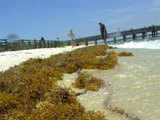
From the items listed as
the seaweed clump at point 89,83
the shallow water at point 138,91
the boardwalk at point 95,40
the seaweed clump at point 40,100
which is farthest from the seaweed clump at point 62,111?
the boardwalk at point 95,40

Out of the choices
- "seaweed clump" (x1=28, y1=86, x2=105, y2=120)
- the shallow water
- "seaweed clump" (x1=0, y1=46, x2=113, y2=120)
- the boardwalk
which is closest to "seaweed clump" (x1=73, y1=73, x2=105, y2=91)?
"seaweed clump" (x1=0, y1=46, x2=113, y2=120)

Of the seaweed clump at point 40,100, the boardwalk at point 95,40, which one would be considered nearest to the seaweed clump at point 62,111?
the seaweed clump at point 40,100

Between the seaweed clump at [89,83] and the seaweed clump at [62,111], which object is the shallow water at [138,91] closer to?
the seaweed clump at [89,83]

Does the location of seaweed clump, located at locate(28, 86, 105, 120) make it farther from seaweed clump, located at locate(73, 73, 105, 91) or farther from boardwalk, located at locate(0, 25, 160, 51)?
boardwalk, located at locate(0, 25, 160, 51)

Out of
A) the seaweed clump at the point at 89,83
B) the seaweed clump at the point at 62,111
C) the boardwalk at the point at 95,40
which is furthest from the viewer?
the boardwalk at the point at 95,40

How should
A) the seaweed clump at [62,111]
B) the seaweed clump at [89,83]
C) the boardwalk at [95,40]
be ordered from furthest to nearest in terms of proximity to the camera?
the boardwalk at [95,40] → the seaweed clump at [89,83] → the seaweed clump at [62,111]

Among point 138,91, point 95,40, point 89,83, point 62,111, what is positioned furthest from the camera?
point 95,40

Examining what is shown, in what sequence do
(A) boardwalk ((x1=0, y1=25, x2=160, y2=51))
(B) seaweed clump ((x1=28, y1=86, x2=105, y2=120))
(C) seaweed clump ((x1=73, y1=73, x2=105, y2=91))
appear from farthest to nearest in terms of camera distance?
(A) boardwalk ((x1=0, y1=25, x2=160, y2=51)) < (C) seaweed clump ((x1=73, y1=73, x2=105, y2=91)) < (B) seaweed clump ((x1=28, y1=86, x2=105, y2=120))

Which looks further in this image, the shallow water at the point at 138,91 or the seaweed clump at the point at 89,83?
the seaweed clump at the point at 89,83

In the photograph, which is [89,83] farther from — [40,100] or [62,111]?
[62,111]

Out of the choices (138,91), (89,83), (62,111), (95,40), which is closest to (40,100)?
(62,111)

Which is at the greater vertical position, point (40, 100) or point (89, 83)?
→ point (89, 83)

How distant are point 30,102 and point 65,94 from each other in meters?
0.63

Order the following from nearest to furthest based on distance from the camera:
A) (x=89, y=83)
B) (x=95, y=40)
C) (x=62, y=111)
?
(x=62, y=111), (x=89, y=83), (x=95, y=40)
